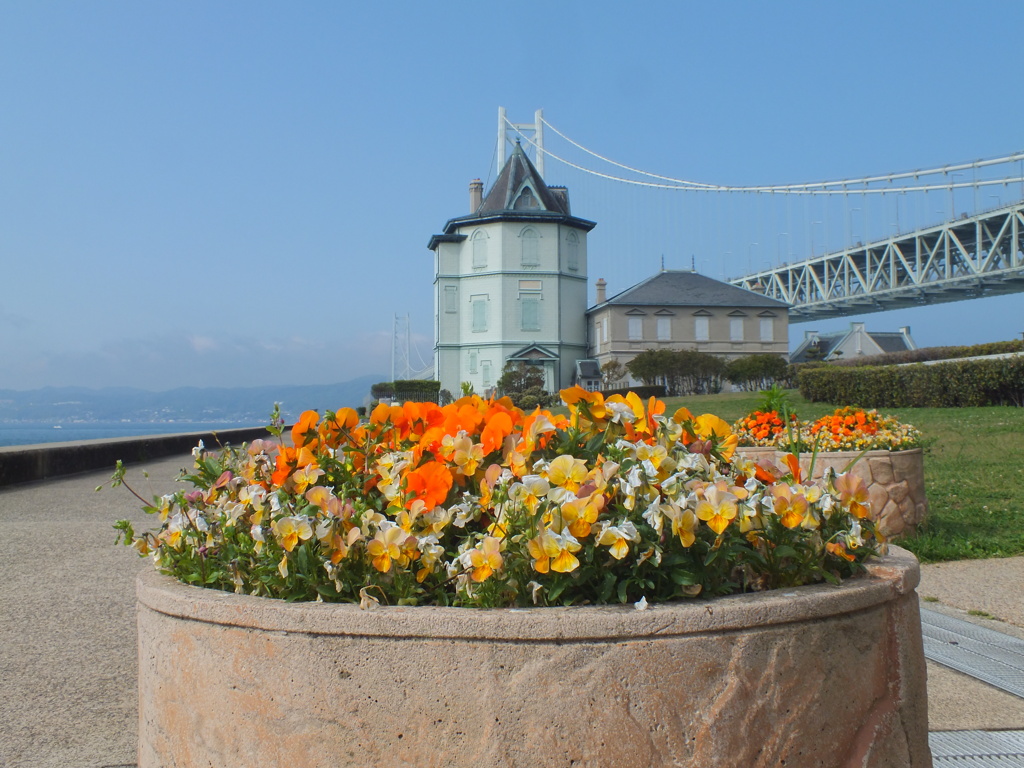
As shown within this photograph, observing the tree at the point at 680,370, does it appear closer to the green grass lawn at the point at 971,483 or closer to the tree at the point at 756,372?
the tree at the point at 756,372

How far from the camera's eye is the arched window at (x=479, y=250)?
51.4 meters

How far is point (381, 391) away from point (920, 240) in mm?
43009

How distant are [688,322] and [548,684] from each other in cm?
5001

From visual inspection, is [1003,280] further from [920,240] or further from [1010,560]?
[1010,560]

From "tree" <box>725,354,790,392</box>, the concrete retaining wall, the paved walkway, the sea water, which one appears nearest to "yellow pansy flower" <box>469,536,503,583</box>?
the paved walkway

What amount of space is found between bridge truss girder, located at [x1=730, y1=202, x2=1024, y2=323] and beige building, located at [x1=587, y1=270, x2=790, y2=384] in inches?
99.5

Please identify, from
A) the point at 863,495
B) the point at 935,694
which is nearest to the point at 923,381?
the point at 935,694

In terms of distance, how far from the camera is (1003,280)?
59.3 m

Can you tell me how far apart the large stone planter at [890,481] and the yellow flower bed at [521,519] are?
154 inches

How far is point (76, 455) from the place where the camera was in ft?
38.3

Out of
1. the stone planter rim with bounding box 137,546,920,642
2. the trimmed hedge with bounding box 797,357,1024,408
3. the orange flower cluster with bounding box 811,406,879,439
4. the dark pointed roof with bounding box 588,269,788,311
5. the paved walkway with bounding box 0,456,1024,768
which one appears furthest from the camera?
the dark pointed roof with bounding box 588,269,788,311

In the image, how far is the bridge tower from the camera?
50.5 m

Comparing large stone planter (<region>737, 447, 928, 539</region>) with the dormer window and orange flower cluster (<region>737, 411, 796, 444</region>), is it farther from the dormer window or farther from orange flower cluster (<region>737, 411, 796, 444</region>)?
the dormer window

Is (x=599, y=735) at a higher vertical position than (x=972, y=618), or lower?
higher
